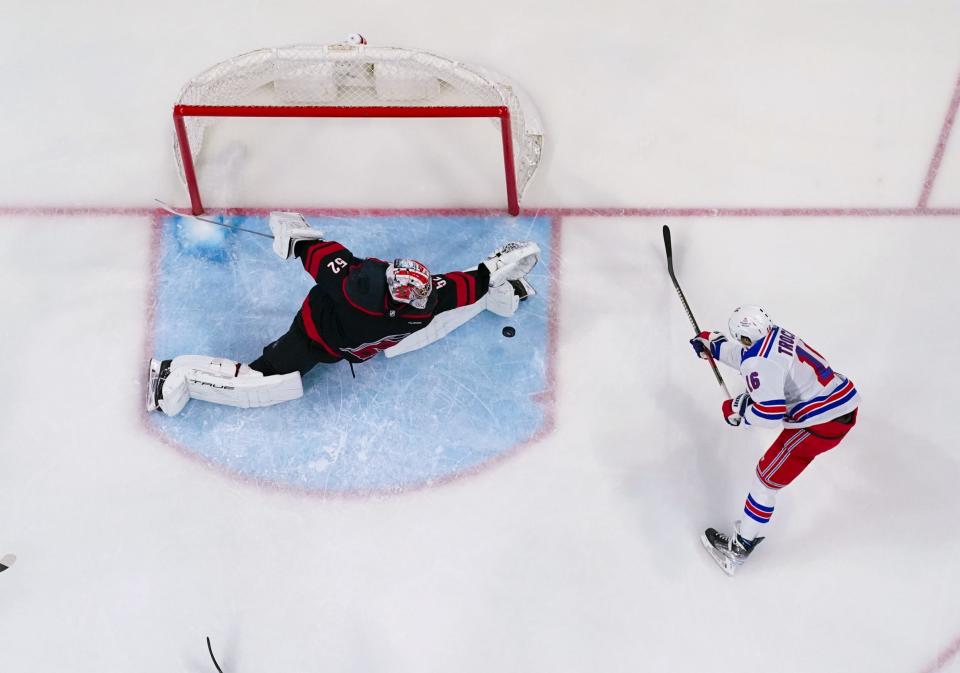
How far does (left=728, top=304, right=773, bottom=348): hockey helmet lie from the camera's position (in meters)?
4.54

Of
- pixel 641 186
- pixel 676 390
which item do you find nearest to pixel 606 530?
pixel 676 390

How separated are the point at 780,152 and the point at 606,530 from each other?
73.7 inches

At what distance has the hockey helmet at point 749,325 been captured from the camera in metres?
4.54

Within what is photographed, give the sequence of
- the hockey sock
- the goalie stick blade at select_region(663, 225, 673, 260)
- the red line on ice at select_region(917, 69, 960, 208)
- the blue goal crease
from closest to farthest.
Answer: the hockey sock, the blue goal crease, the goalie stick blade at select_region(663, 225, 673, 260), the red line on ice at select_region(917, 69, 960, 208)

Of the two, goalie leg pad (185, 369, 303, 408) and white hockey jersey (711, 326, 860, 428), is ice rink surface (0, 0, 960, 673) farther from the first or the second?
white hockey jersey (711, 326, 860, 428)

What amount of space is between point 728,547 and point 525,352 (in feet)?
3.65

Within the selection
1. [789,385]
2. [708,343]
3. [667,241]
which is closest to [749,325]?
[789,385]

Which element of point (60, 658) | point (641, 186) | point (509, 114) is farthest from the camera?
point (641, 186)

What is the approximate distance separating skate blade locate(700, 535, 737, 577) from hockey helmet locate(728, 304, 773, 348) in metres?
0.90

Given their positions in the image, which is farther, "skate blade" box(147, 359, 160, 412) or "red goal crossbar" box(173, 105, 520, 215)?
"skate blade" box(147, 359, 160, 412)

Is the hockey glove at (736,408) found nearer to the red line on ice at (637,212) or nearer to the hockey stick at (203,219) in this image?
the red line on ice at (637,212)

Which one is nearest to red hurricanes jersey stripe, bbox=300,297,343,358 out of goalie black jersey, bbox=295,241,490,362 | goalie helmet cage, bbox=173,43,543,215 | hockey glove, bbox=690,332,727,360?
goalie black jersey, bbox=295,241,490,362

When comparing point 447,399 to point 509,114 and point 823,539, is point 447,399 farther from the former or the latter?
point 823,539

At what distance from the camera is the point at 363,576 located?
503 centimetres
